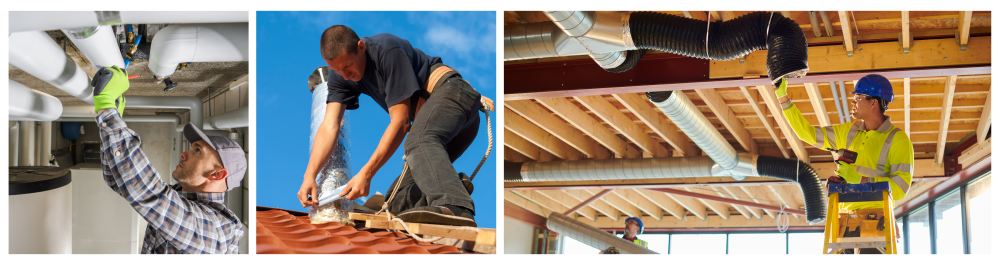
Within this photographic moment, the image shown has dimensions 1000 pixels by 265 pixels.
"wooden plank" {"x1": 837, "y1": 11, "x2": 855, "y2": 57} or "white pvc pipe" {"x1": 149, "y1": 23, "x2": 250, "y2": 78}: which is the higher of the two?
"wooden plank" {"x1": 837, "y1": 11, "x2": 855, "y2": 57}

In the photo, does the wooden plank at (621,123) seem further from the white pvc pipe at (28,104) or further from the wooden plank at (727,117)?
the white pvc pipe at (28,104)

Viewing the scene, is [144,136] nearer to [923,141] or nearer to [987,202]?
[923,141]

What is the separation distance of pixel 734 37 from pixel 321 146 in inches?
84.2

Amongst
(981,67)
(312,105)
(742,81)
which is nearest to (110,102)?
(312,105)

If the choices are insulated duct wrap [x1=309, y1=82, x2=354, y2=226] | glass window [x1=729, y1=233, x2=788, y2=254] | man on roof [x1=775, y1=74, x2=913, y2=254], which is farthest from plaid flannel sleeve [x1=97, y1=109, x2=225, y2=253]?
glass window [x1=729, y1=233, x2=788, y2=254]

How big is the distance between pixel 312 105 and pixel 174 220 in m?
0.74

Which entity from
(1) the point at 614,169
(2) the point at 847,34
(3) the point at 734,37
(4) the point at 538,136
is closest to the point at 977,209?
(1) the point at 614,169

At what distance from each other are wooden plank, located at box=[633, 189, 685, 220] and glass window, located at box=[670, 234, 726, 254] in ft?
2.55

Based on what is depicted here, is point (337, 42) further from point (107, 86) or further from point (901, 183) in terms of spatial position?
point (901, 183)

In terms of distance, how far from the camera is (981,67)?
3.97m

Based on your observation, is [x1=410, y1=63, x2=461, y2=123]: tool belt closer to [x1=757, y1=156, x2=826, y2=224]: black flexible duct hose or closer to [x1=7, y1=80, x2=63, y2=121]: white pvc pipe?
[x1=7, y1=80, x2=63, y2=121]: white pvc pipe

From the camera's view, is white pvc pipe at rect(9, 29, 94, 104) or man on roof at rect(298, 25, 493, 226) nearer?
man on roof at rect(298, 25, 493, 226)

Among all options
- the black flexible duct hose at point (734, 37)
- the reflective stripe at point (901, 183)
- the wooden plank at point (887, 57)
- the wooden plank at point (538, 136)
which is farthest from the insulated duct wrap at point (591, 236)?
the black flexible duct hose at point (734, 37)

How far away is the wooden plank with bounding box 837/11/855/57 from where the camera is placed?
12.4 feet
